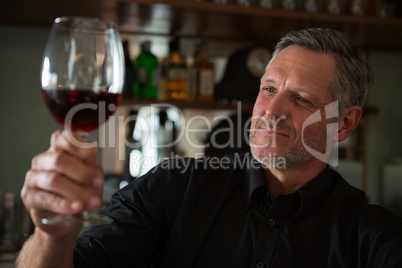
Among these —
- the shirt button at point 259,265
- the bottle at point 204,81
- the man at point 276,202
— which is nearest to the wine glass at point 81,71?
the man at point 276,202

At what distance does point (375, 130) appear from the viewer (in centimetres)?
268

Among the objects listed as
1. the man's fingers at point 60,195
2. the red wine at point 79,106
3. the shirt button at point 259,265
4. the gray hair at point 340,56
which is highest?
the gray hair at point 340,56

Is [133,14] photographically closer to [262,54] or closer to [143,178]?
[262,54]

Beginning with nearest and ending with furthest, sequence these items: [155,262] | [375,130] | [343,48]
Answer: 1. [155,262]
2. [343,48]
3. [375,130]

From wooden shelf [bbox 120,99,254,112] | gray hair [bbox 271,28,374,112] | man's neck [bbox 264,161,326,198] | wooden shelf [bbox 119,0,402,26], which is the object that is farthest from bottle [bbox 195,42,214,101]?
man's neck [bbox 264,161,326,198]

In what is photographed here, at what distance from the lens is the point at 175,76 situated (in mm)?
2193

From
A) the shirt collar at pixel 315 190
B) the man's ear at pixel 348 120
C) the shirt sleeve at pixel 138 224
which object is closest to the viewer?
the shirt sleeve at pixel 138 224

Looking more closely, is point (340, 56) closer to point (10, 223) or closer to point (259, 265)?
point (259, 265)

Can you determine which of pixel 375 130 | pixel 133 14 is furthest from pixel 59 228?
pixel 375 130

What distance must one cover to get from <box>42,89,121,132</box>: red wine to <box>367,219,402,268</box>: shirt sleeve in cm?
75

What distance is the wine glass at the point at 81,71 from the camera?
61 cm

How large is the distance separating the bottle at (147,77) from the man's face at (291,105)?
944 mm

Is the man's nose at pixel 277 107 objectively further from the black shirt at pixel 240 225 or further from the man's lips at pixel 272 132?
the black shirt at pixel 240 225

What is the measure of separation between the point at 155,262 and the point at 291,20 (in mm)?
1322
